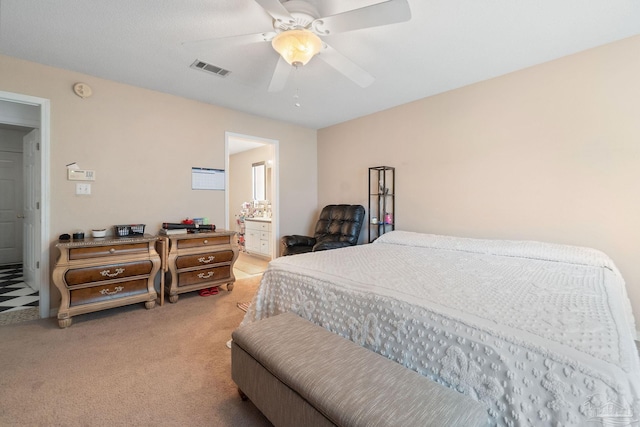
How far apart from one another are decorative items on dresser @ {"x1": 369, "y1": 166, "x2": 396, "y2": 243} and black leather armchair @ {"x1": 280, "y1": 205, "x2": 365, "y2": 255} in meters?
0.20

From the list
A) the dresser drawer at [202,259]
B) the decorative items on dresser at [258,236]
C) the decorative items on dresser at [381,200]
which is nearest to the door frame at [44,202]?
the dresser drawer at [202,259]

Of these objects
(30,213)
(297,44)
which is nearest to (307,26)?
(297,44)

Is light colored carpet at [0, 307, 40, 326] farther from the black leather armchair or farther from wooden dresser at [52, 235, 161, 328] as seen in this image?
the black leather armchair

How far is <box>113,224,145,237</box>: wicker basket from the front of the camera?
9.44 feet

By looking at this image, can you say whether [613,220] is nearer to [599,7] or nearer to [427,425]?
[599,7]

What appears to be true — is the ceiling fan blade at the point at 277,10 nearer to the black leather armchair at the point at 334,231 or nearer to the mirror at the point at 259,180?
the black leather armchair at the point at 334,231

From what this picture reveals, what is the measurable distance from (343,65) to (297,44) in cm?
40

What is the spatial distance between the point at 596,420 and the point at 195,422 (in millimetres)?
1566

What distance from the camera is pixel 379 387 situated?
3.35 feet

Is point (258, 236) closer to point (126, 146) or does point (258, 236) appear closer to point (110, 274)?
point (126, 146)

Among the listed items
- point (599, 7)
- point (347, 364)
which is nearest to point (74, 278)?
point (347, 364)

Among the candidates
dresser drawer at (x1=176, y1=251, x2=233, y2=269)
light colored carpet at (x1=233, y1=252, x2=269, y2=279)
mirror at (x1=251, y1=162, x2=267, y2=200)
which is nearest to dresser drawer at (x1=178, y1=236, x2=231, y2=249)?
dresser drawer at (x1=176, y1=251, x2=233, y2=269)

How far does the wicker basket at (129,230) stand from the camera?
2878mm

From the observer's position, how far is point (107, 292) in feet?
8.55
